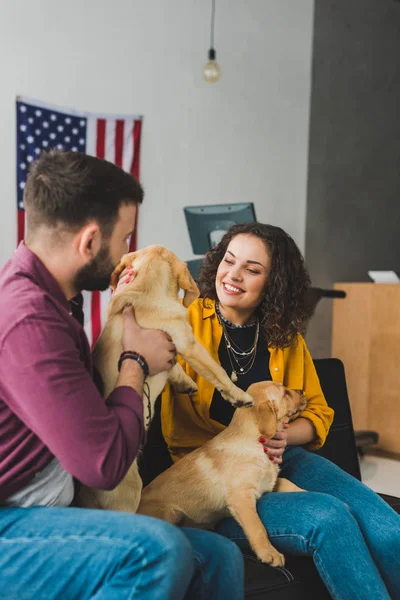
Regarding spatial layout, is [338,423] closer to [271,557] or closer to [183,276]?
[271,557]

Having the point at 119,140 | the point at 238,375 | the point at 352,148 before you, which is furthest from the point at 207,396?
the point at 352,148

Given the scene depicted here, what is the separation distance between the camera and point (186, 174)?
532 cm

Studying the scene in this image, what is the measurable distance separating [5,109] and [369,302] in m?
2.91

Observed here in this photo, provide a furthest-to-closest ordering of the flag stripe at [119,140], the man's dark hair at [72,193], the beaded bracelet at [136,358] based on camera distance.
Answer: the flag stripe at [119,140], the beaded bracelet at [136,358], the man's dark hair at [72,193]

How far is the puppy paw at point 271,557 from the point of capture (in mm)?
1532

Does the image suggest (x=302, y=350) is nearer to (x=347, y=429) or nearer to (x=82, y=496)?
(x=347, y=429)

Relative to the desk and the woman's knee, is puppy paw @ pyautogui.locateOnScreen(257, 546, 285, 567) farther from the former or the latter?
the desk

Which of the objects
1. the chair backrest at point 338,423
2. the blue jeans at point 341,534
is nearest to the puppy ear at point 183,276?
the blue jeans at point 341,534

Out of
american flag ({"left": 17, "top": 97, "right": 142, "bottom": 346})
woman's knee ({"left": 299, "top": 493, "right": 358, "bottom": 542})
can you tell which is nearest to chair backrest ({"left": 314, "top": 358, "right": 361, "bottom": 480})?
woman's knee ({"left": 299, "top": 493, "right": 358, "bottom": 542})

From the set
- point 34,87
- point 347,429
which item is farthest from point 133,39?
point 347,429

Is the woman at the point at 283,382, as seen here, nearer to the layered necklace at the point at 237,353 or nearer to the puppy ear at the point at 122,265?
the layered necklace at the point at 237,353

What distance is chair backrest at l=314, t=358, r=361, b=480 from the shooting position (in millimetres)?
2326

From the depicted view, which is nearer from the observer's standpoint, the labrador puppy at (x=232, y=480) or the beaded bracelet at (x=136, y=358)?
the beaded bracelet at (x=136, y=358)

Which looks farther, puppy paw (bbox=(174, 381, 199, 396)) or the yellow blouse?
the yellow blouse
